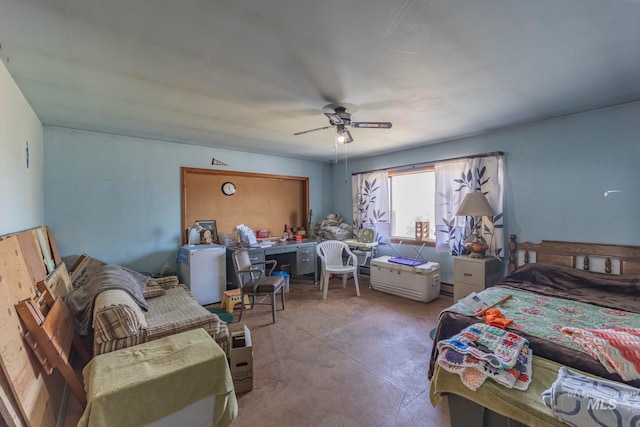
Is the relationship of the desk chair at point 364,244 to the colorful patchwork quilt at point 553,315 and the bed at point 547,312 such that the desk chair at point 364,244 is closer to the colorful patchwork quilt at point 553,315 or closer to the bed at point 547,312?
the bed at point 547,312

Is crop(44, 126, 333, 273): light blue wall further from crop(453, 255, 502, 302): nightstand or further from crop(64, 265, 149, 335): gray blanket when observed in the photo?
crop(453, 255, 502, 302): nightstand

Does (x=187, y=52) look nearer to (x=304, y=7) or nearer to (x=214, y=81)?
(x=214, y=81)

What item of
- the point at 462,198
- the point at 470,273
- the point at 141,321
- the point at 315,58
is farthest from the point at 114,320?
the point at 462,198

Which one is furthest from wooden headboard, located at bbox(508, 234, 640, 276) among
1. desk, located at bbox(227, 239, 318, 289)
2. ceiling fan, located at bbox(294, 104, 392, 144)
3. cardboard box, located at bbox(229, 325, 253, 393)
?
cardboard box, located at bbox(229, 325, 253, 393)

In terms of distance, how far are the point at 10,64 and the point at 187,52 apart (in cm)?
125

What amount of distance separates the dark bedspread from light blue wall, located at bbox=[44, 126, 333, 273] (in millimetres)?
3801

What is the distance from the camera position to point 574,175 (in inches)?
119

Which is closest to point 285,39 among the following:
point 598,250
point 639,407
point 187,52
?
point 187,52

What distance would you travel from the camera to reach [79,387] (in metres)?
1.74

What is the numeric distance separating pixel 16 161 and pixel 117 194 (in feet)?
5.17

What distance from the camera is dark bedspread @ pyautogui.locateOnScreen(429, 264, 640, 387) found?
1.58 meters

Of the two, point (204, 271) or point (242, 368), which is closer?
point (242, 368)

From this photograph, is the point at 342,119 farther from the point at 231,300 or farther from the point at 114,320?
the point at 231,300

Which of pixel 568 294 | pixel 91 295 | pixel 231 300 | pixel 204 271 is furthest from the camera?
pixel 204 271
